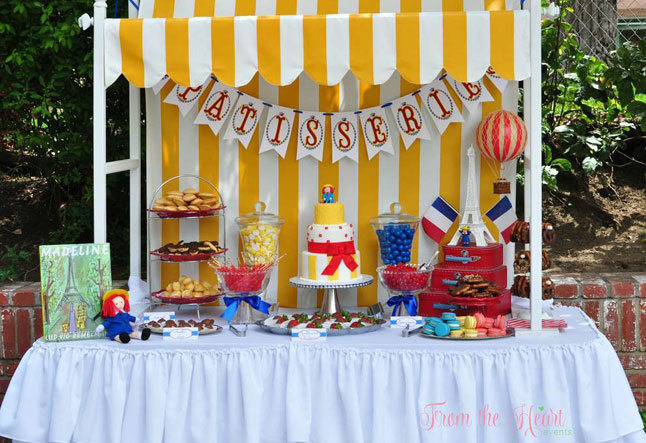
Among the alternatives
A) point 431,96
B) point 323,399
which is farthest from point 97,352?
point 431,96

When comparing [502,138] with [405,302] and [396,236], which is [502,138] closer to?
[396,236]

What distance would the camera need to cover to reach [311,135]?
13.6 ft

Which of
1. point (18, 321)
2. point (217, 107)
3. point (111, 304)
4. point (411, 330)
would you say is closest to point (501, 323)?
point (411, 330)

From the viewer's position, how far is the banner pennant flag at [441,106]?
4.07 m

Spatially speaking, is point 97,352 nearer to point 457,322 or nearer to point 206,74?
point 206,74

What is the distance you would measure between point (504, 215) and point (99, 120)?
1904mm

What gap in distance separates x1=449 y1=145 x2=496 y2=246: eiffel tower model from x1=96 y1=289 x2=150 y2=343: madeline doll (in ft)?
4.89

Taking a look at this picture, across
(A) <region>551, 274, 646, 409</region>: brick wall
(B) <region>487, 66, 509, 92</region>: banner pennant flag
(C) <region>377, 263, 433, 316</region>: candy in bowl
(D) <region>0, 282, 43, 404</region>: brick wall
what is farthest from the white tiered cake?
(D) <region>0, 282, 43, 404</region>: brick wall

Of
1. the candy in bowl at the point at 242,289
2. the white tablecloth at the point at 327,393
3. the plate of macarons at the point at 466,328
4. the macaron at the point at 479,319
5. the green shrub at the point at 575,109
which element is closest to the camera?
the white tablecloth at the point at 327,393

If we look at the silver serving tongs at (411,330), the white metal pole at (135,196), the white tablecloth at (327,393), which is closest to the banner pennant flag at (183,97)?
the white metal pole at (135,196)

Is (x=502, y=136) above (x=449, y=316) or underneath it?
above

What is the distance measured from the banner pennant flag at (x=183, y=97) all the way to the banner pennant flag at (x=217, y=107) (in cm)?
5

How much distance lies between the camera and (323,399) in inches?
128

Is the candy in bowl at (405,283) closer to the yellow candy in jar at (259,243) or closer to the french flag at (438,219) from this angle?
the french flag at (438,219)
